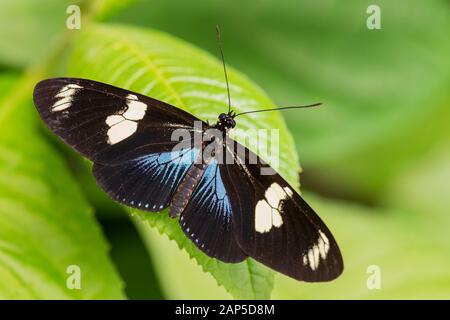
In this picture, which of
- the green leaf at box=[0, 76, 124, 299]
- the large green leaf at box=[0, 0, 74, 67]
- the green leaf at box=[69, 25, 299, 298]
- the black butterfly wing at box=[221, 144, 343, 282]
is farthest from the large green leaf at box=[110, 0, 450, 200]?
the black butterfly wing at box=[221, 144, 343, 282]

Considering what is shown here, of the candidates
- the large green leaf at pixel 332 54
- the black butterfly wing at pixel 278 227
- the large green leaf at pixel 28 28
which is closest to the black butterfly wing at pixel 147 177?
the black butterfly wing at pixel 278 227

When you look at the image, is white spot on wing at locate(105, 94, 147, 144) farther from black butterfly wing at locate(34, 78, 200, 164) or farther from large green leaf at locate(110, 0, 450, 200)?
large green leaf at locate(110, 0, 450, 200)

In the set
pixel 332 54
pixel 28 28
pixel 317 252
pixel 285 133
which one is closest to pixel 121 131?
pixel 285 133

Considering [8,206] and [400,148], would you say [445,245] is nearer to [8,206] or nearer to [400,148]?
[400,148]

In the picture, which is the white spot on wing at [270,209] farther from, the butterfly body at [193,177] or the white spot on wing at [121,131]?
the white spot on wing at [121,131]

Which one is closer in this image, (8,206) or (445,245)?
(8,206)

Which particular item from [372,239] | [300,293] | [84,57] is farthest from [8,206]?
[372,239]

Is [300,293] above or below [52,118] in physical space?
below
